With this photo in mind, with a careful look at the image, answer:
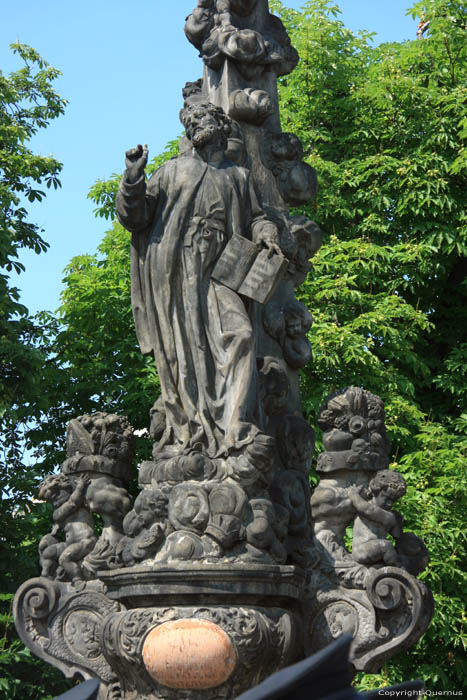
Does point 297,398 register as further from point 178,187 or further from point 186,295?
point 178,187

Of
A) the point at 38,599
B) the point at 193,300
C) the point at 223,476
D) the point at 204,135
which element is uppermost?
the point at 204,135

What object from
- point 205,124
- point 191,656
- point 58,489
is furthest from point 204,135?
point 191,656

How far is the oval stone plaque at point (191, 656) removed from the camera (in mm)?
6578

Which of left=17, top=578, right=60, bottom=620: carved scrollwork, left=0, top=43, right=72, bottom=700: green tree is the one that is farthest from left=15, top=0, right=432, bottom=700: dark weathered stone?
left=0, top=43, right=72, bottom=700: green tree

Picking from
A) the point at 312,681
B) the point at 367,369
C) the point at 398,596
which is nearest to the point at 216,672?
the point at 398,596

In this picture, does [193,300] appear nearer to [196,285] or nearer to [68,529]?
[196,285]

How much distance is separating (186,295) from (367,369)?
24.7 ft

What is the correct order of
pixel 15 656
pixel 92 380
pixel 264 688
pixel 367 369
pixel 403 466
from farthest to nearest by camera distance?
pixel 92 380 < pixel 367 369 < pixel 403 466 < pixel 15 656 < pixel 264 688

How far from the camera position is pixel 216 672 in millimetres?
6586

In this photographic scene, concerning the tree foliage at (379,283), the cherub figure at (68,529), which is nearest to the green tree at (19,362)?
the tree foliage at (379,283)

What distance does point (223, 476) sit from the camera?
23.6 ft

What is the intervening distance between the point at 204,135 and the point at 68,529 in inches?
114

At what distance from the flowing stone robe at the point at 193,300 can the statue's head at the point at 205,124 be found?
0.43 ft

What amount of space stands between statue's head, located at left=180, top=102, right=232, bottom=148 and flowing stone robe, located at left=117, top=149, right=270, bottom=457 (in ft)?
0.43
